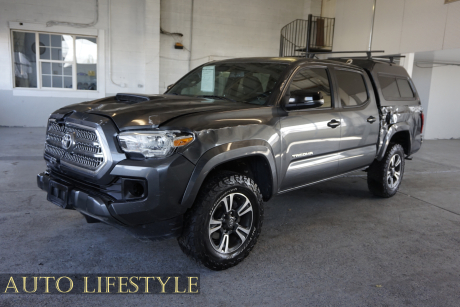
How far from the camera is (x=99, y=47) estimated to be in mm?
11508

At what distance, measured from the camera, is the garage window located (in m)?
11.2

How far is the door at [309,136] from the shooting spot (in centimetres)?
327

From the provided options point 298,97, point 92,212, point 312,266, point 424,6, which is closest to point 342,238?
point 312,266

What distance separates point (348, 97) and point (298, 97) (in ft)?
3.62


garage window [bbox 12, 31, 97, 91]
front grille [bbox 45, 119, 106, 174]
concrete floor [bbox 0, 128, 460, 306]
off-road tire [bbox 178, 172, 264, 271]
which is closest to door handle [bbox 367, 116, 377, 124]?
concrete floor [bbox 0, 128, 460, 306]

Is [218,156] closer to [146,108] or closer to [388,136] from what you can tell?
[146,108]

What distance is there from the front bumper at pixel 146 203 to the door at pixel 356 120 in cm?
211

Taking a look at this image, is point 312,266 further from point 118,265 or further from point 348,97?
point 348,97

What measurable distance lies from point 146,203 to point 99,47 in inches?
411

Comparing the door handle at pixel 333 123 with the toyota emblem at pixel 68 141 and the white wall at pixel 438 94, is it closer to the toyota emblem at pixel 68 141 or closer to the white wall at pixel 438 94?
the toyota emblem at pixel 68 141

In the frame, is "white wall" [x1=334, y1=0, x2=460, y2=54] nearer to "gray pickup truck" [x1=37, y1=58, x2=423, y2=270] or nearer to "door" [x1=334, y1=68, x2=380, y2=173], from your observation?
"door" [x1=334, y1=68, x2=380, y2=173]

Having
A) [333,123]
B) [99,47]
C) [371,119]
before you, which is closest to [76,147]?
[333,123]

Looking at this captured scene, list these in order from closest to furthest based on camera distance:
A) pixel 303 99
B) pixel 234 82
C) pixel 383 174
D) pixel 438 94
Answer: pixel 303 99, pixel 234 82, pixel 383 174, pixel 438 94

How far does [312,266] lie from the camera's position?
9.87 ft
